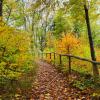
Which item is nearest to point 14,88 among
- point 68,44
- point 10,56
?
point 10,56

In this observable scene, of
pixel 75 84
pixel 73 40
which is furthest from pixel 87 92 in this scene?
pixel 73 40

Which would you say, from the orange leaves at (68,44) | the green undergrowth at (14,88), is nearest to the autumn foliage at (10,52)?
the green undergrowth at (14,88)

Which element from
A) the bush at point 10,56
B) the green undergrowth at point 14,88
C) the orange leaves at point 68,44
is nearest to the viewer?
the green undergrowth at point 14,88

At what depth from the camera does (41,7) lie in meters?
12.2

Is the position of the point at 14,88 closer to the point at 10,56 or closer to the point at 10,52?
the point at 10,56

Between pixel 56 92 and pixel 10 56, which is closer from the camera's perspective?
pixel 56 92

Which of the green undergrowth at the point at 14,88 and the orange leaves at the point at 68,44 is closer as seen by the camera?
the green undergrowth at the point at 14,88

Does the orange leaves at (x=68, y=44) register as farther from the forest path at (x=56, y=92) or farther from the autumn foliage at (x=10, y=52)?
the autumn foliage at (x=10, y=52)

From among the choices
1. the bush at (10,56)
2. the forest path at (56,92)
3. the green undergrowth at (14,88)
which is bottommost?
the forest path at (56,92)

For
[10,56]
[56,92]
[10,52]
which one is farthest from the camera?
[10,52]

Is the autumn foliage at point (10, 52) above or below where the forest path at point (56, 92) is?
above

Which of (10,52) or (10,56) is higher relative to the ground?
(10,52)

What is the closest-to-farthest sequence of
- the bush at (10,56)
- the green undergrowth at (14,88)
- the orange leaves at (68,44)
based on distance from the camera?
the green undergrowth at (14,88)
the bush at (10,56)
the orange leaves at (68,44)

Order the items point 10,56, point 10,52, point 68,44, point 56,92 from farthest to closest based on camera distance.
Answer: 1. point 68,44
2. point 10,52
3. point 10,56
4. point 56,92
